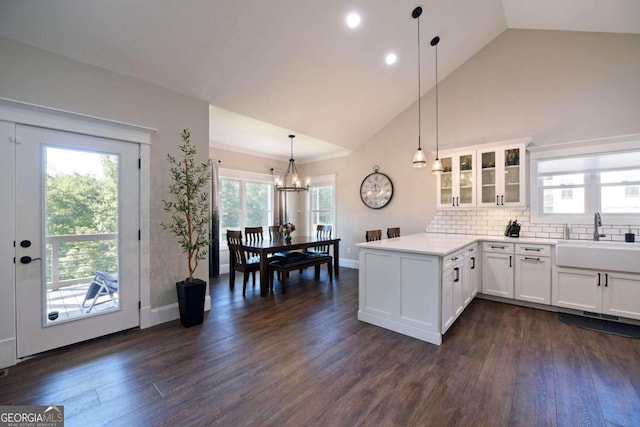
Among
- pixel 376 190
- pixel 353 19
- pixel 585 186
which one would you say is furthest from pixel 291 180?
pixel 585 186

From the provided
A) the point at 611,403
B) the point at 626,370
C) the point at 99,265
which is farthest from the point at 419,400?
the point at 99,265

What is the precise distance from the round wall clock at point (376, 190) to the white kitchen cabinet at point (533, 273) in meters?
2.38

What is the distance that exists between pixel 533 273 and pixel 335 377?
3.06m

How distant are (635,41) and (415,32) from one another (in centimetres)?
262

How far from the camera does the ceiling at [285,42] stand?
2336 millimetres

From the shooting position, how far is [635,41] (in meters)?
3.29

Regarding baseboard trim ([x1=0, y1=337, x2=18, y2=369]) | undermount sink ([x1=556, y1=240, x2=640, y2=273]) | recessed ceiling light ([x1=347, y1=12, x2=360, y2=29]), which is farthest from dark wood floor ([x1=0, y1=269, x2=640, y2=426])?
recessed ceiling light ([x1=347, y1=12, x2=360, y2=29])

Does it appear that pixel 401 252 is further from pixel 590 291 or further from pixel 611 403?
pixel 590 291

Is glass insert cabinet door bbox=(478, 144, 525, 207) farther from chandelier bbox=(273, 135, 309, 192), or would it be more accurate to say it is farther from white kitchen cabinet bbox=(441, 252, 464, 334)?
chandelier bbox=(273, 135, 309, 192)

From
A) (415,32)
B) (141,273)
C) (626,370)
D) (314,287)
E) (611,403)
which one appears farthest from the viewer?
(314,287)

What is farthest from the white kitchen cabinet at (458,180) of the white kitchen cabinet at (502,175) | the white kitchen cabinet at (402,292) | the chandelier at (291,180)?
the chandelier at (291,180)

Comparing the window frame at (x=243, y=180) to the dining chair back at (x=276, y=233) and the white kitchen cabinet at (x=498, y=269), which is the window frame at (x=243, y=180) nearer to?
the dining chair back at (x=276, y=233)

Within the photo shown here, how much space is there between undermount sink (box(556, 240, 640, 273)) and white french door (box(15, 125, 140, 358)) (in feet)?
16.3

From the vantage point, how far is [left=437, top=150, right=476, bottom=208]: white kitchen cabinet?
4.11 metres
